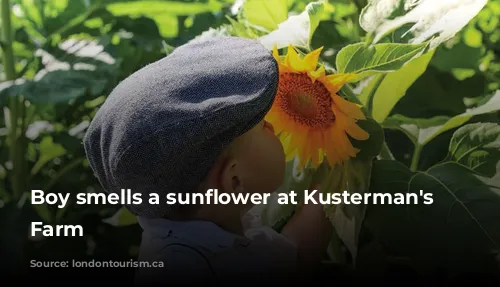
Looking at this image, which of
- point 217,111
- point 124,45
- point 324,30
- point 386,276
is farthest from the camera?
point 124,45

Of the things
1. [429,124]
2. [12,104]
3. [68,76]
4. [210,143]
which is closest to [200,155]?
[210,143]

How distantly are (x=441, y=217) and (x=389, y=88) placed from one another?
0.40 feet

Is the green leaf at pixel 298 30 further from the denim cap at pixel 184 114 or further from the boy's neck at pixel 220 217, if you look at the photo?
the boy's neck at pixel 220 217

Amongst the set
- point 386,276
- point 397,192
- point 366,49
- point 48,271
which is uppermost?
point 366,49

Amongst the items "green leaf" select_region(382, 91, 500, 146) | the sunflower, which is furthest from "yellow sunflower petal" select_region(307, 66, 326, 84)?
"green leaf" select_region(382, 91, 500, 146)

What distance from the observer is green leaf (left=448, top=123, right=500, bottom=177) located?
2.00 feet

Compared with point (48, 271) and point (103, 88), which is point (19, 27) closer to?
point (103, 88)

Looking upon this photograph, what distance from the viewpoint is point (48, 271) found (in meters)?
0.85

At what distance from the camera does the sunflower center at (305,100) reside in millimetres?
583

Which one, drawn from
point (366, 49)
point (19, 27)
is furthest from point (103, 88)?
point (366, 49)

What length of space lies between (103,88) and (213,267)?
338 millimetres

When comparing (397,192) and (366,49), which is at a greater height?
(366,49)

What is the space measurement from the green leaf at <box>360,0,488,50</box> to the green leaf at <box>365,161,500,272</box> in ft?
0.37

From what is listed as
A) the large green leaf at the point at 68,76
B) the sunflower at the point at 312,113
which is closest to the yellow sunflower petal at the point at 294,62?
the sunflower at the point at 312,113
